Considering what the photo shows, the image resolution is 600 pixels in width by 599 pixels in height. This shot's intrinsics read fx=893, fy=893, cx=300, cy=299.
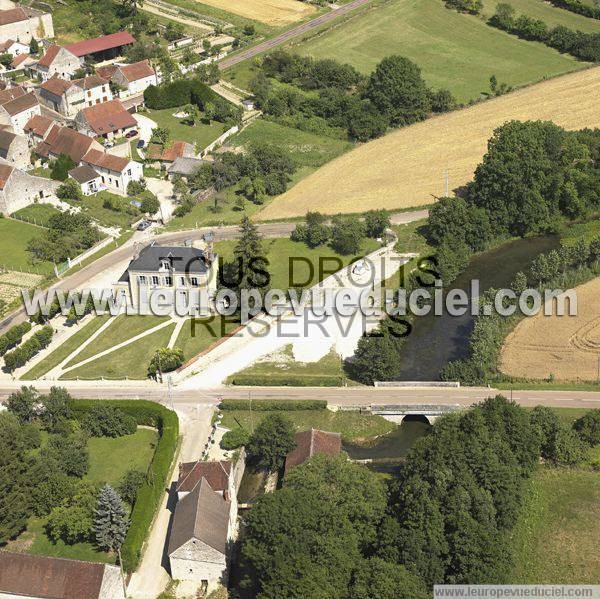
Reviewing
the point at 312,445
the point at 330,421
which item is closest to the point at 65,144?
the point at 330,421

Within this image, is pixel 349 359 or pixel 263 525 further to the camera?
pixel 349 359

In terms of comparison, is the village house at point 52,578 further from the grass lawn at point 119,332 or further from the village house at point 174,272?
the village house at point 174,272

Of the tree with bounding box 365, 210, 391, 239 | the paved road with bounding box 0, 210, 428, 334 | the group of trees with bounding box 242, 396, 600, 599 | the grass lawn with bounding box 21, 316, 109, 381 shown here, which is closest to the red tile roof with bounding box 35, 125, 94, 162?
the paved road with bounding box 0, 210, 428, 334

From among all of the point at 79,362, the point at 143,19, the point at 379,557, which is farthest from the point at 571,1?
the point at 379,557

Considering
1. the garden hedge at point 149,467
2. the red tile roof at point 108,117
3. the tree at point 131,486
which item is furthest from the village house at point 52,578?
the red tile roof at point 108,117

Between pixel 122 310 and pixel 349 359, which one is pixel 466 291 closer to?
pixel 349 359

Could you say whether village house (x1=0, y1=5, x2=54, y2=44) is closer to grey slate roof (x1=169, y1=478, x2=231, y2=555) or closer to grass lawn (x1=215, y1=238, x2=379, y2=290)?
grass lawn (x1=215, y1=238, x2=379, y2=290)
